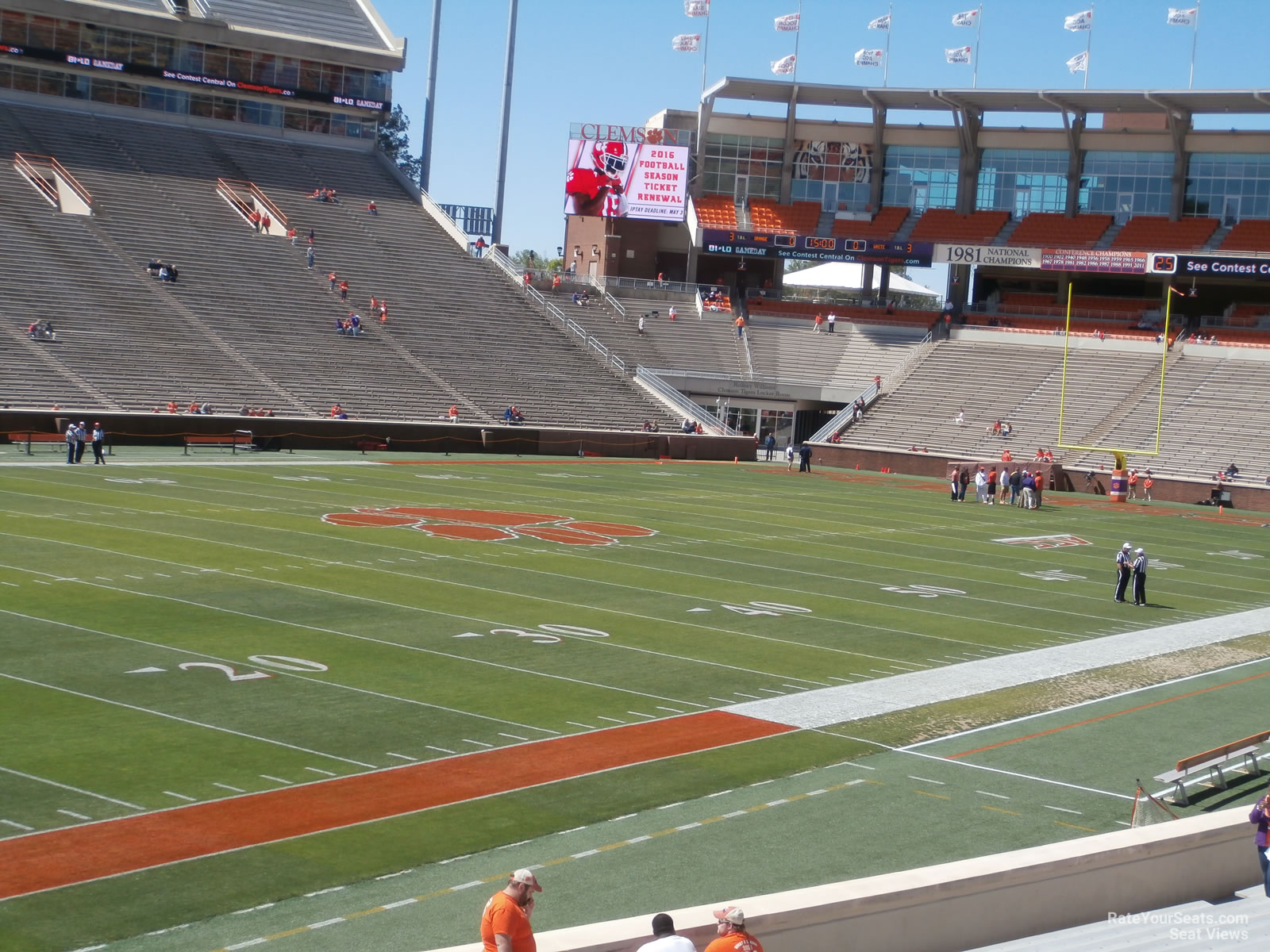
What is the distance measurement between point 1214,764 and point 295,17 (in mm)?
66916

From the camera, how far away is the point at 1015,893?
9.06 metres

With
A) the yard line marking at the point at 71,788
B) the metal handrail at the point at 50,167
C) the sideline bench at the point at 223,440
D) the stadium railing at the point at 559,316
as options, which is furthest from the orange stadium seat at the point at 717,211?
the yard line marking at the point at 71,788

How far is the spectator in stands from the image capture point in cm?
696

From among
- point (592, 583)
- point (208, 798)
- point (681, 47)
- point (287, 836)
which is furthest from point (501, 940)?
point (681, 47)

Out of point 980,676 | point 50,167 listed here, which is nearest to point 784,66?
point 50,167

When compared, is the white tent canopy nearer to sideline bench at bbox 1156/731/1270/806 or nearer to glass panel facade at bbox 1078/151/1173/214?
glass panel facade at bbox 1078/151/1173/214

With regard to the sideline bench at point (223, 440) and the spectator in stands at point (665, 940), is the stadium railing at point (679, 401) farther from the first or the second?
the spectator in stands at point (665, 940)

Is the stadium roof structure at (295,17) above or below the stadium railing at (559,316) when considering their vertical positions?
above

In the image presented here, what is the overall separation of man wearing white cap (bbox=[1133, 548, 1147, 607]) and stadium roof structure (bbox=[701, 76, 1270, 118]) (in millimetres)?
43803

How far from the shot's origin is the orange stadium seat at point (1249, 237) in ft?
210

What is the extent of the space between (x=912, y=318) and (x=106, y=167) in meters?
37.0

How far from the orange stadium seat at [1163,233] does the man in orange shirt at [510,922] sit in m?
64.2

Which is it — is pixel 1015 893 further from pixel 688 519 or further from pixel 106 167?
pixel 106 167

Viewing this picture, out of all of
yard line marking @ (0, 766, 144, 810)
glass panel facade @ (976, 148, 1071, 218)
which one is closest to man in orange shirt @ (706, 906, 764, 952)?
yard line marking @ (0, 766, 144, 810)
